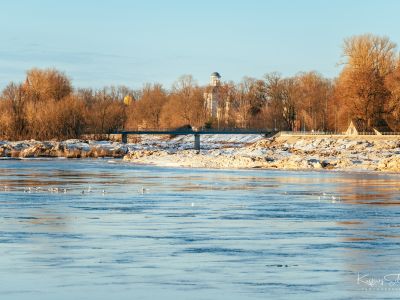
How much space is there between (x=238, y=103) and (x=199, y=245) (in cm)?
14926

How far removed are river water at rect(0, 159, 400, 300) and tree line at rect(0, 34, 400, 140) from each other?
221ft

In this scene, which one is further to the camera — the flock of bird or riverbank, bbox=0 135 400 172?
riverbank, bbox=0 135 400 172

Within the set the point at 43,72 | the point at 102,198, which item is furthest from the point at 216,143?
the point at 102,198

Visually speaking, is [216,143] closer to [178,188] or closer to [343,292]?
[178,188]

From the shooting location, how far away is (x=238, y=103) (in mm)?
168000

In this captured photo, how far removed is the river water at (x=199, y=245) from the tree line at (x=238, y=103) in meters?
67.3

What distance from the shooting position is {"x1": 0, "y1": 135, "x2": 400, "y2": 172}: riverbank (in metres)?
65.6

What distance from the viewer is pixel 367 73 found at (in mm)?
102062

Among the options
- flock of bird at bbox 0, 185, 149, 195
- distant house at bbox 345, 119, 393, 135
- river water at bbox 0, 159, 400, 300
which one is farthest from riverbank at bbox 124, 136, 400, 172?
river water at bbox 0, 159, 400, 300

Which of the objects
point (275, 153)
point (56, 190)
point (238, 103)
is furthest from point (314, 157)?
point (238, 103)

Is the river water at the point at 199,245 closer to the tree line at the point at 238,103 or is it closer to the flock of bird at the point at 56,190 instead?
the flock of bird at the point at 56,190

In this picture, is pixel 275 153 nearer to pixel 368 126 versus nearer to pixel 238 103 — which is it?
pixel 368 126

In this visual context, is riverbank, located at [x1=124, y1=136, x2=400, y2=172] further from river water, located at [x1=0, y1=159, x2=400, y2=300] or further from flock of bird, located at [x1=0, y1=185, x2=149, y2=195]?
river water, located at [x1=0, y1=159, x2=400, y2=300]

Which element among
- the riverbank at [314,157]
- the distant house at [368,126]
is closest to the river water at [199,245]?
the riverbank at [314,157]
